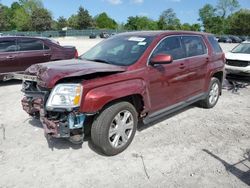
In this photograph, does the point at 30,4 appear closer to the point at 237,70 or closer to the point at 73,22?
the point at 73,22

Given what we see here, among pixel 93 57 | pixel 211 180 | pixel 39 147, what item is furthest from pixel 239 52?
pixel 39 147

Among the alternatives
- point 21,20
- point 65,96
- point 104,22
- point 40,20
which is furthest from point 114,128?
point 104,22

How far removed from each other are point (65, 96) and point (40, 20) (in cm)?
7613

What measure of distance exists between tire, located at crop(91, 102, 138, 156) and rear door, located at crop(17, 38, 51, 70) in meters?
5.95

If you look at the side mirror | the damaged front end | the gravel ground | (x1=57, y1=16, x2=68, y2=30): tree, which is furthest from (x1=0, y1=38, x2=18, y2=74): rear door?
(x1=57, y1=16, x2=68, y2=30): tree

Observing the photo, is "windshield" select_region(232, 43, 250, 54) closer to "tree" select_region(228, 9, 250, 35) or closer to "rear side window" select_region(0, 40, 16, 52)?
"rear side window" select_region(0, 40, 16, 52)

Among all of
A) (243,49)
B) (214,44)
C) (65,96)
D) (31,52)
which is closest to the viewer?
(65,96)

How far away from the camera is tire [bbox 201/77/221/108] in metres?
6.58

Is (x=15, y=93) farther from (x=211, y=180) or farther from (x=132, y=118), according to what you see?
(x=211, y=180)

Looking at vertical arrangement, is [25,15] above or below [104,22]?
above

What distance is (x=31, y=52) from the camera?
926 cm

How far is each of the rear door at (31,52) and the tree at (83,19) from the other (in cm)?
7571

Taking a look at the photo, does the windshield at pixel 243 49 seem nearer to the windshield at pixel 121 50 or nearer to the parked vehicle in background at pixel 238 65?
the parked vehicle in background at pixel 238 65

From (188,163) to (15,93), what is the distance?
5766 millimetres
